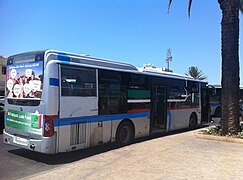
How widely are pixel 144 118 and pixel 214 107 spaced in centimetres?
1433

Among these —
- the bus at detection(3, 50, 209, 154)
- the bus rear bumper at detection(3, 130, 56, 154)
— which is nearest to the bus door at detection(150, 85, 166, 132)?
the bus at detection(3, 50, 209, 154)

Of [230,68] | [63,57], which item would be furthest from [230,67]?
[63,57]

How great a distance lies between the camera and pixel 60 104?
23.6 feet

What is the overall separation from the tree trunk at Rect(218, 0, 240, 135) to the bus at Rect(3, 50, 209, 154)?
3.12m

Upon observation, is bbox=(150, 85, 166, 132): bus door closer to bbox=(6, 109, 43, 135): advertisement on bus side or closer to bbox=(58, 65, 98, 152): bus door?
bbox=(58, 65, 98, 152): bus door

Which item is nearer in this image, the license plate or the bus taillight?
the bus taillight

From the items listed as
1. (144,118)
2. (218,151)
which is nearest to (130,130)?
(144,118)

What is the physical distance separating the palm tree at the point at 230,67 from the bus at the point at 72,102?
3.12 metres

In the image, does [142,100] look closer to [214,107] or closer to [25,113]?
[25,113]

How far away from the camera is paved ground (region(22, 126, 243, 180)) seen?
577 centimetres

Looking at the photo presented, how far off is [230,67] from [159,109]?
141 inches

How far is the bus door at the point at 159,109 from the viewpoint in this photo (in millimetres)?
11702

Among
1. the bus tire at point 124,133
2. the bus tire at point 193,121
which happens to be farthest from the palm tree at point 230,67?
the bus tire at point 124,133

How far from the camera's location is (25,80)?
25.2 ft
